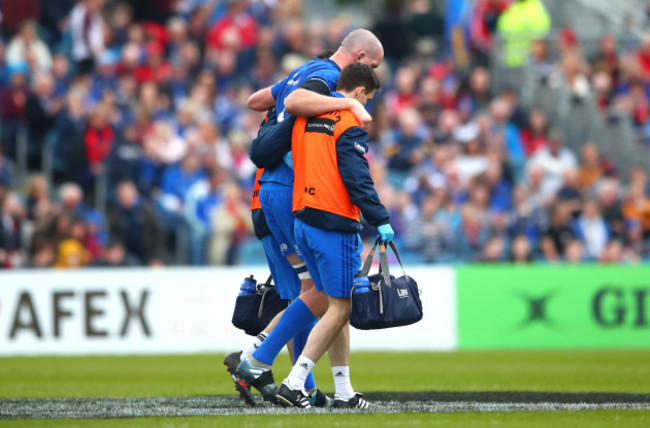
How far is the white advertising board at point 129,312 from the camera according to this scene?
17125 mm

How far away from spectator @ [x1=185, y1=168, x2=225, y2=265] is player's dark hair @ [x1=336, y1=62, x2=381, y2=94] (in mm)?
10271

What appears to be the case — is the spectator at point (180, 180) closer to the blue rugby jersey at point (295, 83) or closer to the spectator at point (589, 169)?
the spectator at point (589, 169)

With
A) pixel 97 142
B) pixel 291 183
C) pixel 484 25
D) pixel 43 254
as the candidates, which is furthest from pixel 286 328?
pixel 484 25

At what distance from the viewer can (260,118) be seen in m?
20.3

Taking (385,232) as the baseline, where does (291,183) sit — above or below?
above

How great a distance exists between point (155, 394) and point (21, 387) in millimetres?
1841

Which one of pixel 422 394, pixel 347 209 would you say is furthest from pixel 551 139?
pixel 347 209

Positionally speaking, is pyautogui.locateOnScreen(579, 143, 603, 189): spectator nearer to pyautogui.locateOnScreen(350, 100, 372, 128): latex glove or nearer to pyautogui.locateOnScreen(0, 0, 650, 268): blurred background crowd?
pyautogui.locateOnScreen(0, 0, 650, 268): blurred background crowd

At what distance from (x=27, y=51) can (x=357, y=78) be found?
13.1 meters

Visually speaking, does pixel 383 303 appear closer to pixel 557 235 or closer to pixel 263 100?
pixel 263 100

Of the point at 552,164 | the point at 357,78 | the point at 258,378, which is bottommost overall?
the point at 258,378

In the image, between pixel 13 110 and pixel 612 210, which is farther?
pixel 612 210

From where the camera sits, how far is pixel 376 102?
67.9 ft

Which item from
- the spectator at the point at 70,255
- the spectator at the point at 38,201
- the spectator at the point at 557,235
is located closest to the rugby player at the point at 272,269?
the spectator at the point at 70,255
